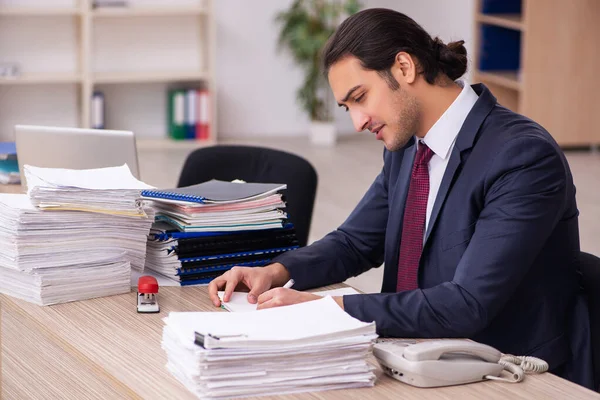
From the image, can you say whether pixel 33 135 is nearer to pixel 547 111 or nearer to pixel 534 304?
pixel 534 304

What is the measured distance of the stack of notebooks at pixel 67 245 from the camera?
75.5 inches

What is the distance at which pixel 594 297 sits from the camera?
6.49 feet

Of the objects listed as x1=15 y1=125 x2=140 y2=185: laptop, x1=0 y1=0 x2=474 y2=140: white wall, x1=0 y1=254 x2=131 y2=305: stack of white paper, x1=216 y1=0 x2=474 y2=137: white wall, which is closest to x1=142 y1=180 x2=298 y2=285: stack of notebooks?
x1=0 y1=254 x2=131 y2=305: stack of white paper

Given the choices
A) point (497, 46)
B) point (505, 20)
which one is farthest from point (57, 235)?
point (497, 46)

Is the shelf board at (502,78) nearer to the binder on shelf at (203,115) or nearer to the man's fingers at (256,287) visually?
the binder on shelf at (203,115)

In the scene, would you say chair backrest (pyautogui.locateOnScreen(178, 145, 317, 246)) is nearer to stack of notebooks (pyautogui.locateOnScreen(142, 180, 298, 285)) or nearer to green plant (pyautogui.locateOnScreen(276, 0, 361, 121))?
stack of notebooks (pyautogui.locateOnScreen(142, 180, 298, 285))

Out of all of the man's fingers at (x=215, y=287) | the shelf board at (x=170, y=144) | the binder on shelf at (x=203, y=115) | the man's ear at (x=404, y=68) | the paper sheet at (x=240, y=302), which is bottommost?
the shelf board at (x=170, y=144)

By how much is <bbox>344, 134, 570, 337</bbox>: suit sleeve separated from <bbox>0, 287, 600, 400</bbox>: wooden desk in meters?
0.17

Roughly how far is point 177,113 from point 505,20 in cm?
264

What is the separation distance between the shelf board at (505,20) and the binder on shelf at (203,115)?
2.34m

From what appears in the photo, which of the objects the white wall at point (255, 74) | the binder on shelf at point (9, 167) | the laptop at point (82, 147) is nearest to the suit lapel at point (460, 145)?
the laptop at point (82, 147)

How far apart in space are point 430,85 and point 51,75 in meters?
5.29

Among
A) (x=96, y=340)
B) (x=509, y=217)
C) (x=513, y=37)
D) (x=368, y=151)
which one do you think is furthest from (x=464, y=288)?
(x=513, y=37)

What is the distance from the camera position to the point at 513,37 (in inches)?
305
